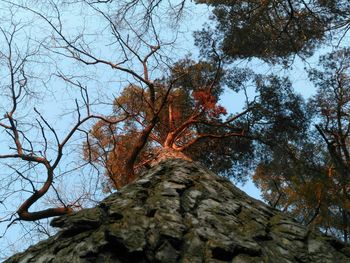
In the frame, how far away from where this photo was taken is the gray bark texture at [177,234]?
2504 millimetres

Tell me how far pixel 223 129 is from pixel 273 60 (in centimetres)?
260

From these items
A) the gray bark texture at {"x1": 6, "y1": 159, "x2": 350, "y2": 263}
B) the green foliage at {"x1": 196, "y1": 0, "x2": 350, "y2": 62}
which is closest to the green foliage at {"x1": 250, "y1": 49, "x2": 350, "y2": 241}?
the green foliage at {"x1": 196, "y1": 0, "x2": 350, "y2": 62}

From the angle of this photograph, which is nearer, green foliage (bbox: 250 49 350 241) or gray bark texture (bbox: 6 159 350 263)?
gray bark texture (bbox: 6 159 350 263)

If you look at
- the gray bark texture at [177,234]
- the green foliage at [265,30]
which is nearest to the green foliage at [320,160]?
the green foliage at [265,30]

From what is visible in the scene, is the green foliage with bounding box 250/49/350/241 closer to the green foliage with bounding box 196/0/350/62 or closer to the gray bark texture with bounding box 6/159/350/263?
the green foliage with bounding box 196/0/350/62

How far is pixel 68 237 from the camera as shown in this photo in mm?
2785

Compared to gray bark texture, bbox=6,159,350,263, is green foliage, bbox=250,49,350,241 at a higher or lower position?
higher

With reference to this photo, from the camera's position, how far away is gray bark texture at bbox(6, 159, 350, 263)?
2.50m

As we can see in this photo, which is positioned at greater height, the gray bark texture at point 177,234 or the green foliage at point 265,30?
the green foliage at point 265,30

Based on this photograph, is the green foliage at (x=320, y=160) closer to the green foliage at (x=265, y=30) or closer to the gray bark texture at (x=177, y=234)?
the green foliage at (x=265, y=30)

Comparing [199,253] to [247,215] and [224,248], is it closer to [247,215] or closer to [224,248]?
[224,248]

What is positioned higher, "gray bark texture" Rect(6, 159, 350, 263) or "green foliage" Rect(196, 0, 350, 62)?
"green foliage" Rect(196, 0, 350, 62)

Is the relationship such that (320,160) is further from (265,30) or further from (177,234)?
(177,234)

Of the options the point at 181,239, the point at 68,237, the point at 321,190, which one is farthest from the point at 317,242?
the point at 321,190
